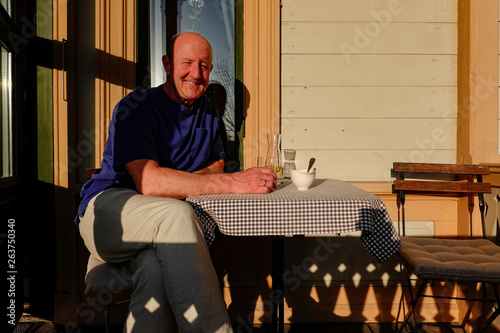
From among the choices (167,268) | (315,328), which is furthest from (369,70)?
(167,268)

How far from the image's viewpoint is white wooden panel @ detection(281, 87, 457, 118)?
2.88 meters

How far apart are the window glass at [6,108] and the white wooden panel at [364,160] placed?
1883 mm

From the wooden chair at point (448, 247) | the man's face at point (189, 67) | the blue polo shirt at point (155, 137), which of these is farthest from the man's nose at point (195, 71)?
the wooden chair at point (448, 247)

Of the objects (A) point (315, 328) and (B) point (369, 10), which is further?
(B) point (369, 10)

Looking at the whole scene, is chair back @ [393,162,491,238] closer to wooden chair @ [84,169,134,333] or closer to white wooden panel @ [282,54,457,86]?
white wooden panel @ [282,54,457,86]

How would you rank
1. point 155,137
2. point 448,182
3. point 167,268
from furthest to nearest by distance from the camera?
point 448,182 < point 155,137 < point 167,268

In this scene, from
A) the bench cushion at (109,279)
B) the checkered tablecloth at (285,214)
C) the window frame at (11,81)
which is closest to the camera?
the checkered tablecloth at (285,214)

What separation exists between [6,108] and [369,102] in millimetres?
2381

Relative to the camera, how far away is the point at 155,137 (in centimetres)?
197

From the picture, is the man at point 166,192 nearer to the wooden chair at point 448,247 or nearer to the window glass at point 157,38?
the window glass at point 157,38

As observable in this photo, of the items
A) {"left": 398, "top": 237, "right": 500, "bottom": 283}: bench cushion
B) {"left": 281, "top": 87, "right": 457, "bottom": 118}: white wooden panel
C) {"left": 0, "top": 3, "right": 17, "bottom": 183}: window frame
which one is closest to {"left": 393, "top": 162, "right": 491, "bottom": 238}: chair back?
{"left": 398, "top": 237, "right": 500, "bottom": 283}: bench cushion

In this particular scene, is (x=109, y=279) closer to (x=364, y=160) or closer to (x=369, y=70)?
(x=364, y=160)

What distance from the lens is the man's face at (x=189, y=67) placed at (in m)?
2.14

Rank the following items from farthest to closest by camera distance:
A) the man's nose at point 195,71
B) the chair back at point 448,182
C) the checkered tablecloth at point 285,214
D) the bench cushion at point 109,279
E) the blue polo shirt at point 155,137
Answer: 1. the chair back at point 448,182
2. the man's nose at point 195,71
3. the blue polo shirt at point 155,137
4. the bench cushion at point 109,279
5. the checkered tablecloth at point 285,214
